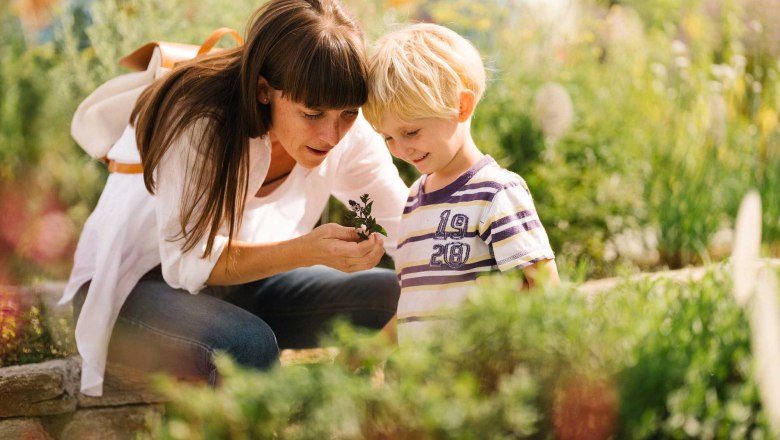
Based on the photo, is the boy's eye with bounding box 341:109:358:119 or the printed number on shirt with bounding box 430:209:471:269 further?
the boy's eye with bounding box 341:109:358:119

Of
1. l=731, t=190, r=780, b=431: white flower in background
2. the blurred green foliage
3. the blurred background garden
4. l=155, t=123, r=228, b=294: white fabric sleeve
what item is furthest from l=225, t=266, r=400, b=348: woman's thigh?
l=731, t=190, r=780, b=431: white flower in background

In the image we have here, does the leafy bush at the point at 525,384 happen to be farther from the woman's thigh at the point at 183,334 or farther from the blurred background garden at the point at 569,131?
the blurred background garden at the point at 569,131

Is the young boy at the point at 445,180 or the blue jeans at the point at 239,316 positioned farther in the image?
the blue jeans at the point at 239,316

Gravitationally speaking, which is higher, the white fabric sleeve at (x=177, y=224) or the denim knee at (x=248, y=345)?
the white fabric sleeve at (x=177, y=224)

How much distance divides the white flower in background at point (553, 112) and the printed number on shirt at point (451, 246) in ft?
6.54

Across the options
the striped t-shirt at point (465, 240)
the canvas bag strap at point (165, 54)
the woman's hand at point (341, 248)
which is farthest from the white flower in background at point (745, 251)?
the canvas bag strap at point (165, 54)

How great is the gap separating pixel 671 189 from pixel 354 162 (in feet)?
6.40

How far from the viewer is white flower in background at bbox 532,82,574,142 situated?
4.20 metres

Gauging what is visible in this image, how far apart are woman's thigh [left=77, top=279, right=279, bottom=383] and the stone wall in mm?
184

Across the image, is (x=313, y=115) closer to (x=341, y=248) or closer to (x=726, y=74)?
(x=341, y=248)

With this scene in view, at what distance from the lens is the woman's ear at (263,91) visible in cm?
245

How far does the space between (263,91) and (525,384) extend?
4.42ft

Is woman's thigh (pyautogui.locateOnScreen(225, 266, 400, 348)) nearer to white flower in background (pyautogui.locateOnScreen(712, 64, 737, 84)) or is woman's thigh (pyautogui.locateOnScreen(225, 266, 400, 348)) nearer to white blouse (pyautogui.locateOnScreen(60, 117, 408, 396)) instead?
white blouse (pyautogui.locateOnScreen(60, 117, 408, 396))

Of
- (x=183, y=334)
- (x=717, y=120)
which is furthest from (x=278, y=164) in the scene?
(x=717, y=120)
